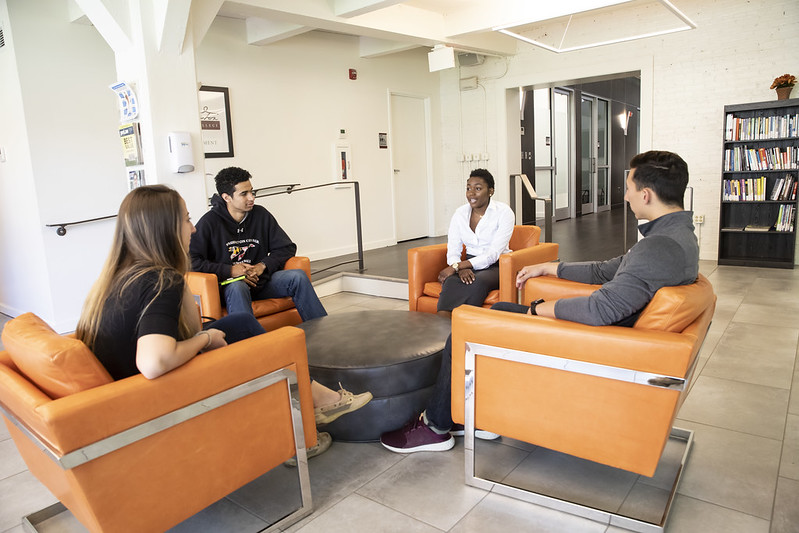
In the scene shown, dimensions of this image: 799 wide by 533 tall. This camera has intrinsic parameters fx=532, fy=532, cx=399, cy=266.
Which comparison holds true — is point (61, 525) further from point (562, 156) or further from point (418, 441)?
point (562, 156)

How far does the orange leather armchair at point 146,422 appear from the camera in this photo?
1.34 m

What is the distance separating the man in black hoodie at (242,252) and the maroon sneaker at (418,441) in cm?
134

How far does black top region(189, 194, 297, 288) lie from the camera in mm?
3496

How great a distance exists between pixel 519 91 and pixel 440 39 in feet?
6.45

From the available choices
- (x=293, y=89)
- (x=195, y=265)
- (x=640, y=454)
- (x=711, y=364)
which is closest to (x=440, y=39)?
(x=293, y=89)

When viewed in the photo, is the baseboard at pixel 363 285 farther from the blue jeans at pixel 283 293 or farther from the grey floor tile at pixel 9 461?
the grey floor tile at pixel 9 461

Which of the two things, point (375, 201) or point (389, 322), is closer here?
point (389, 322)

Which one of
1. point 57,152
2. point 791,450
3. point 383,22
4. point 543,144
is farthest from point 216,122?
point 543,144

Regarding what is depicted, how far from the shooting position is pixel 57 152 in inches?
180

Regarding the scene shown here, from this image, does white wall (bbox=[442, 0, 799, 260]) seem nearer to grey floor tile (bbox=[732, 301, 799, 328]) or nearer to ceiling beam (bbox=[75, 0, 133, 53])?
grey floor tile (bbox=[732, 301, 799, 328])

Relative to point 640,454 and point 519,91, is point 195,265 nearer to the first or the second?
point 640,454

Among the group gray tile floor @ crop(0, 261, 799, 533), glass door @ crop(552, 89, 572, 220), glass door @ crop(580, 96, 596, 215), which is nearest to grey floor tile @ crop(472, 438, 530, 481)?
gray tile floor @ crop(0, 261, 799, 533)

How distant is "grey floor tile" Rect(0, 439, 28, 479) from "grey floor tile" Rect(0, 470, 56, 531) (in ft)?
0.17

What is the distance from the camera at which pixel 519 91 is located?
7859 mm
